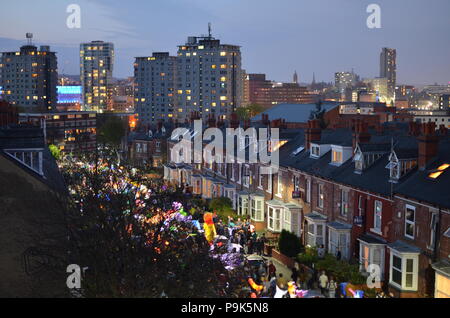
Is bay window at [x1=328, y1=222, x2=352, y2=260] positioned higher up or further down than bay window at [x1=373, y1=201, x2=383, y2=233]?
further down

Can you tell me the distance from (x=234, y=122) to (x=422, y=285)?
1458 inches

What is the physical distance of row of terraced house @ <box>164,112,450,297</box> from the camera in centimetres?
2555

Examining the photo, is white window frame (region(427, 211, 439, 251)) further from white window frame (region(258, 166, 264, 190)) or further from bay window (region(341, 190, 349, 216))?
white window frame (region(258, 166, 264, 190))

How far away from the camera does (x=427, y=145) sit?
28.7 m

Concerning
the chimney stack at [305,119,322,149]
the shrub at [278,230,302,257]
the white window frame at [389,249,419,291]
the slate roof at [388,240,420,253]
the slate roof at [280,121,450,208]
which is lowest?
the shrub at [278,230,302,257]

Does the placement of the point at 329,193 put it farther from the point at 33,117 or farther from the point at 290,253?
the point at 33,117

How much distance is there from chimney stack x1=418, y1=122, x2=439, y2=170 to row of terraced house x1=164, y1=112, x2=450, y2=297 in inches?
1.9

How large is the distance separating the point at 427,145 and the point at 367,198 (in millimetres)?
4016

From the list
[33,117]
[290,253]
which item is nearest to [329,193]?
[290,253]

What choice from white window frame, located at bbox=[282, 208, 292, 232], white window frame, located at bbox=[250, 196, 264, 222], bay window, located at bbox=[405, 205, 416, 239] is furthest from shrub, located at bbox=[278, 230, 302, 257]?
white window frame, located at bbox=[250, 196, 264, 222]

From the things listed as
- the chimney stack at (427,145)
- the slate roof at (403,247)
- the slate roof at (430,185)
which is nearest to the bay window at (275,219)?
the slate roof at (430,185)

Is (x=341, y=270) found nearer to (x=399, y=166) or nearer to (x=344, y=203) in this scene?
(x=399, y=166)

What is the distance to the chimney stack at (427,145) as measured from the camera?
28.5m

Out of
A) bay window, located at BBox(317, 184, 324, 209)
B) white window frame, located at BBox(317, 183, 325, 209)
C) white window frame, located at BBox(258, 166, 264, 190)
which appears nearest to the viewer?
white window frame, located at BBox(317, 183, 325, 209)
